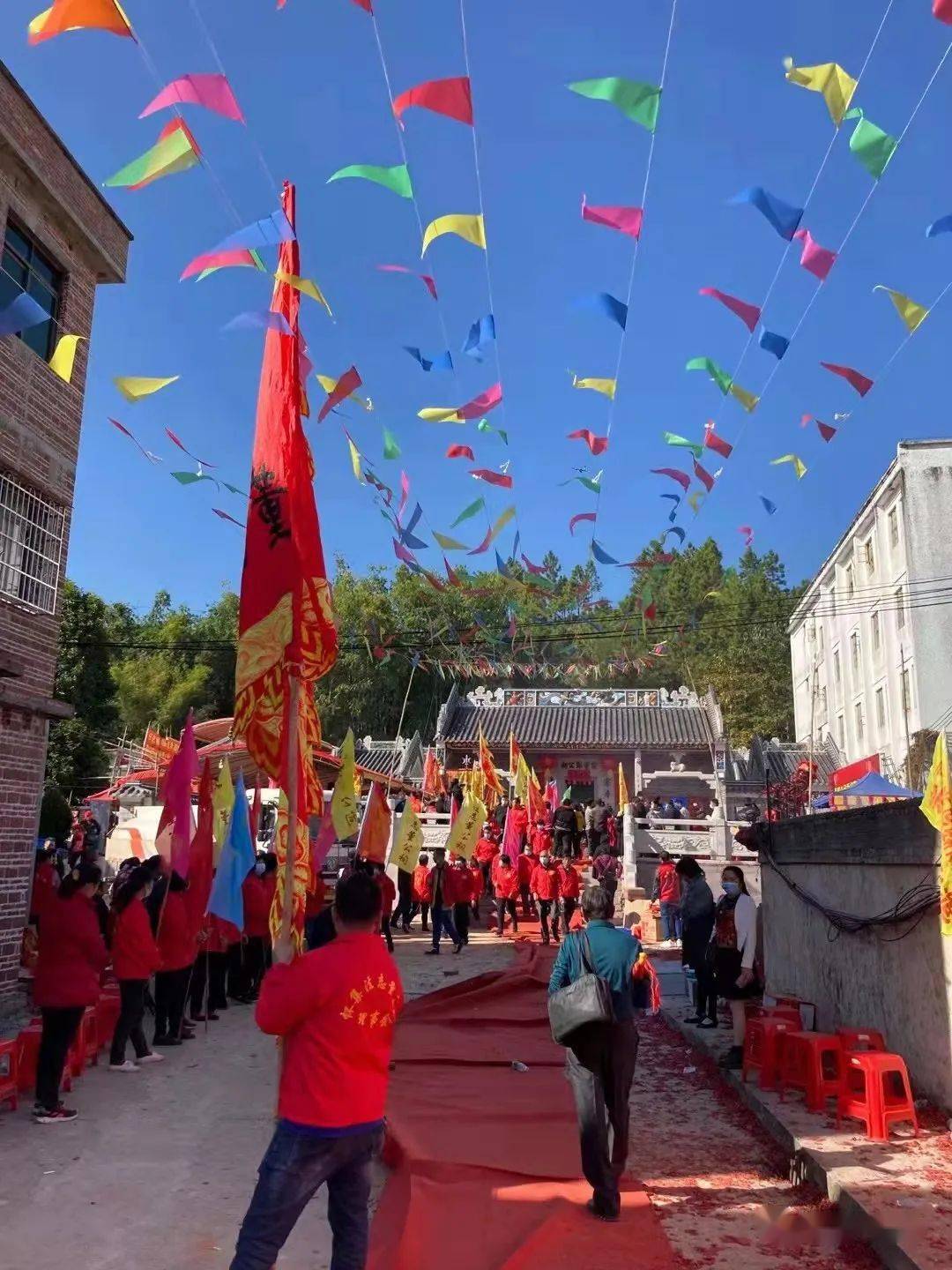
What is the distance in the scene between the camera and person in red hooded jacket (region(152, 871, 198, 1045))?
7941 millimetres

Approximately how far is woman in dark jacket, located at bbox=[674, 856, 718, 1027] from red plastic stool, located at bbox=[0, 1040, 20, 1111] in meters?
5.95

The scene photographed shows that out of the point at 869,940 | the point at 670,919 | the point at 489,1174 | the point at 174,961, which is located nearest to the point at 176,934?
the point at 174,961

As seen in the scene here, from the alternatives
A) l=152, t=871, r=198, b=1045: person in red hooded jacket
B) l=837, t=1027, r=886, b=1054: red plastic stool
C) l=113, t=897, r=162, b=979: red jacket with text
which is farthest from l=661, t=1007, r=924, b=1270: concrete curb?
l=152, t=871, r=198, b=1045: person in red hooded jacket

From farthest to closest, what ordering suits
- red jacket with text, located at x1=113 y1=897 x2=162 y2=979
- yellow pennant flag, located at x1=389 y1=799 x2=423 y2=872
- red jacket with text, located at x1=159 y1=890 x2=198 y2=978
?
yellow pennant flag, located at x1=389 y1=799 x2=423 y2=872, red jacket with text, located at x1=159 y1=890 x2=198 y2=978, red jacket with text, located at x1=113 y1=897 x2=162 y2=979

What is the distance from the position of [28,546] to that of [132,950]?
4504mm

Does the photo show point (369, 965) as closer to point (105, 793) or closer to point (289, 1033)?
point (289, 1033)

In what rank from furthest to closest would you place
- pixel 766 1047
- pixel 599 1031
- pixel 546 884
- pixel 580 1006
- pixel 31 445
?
pixel 546 884, pixel 31 445, pixel 766 1047, pixel 599 1031, pixel 580 1006

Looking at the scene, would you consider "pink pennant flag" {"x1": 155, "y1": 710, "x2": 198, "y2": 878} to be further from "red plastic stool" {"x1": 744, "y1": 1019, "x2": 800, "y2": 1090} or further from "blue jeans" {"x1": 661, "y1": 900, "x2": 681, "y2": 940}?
"blue jeans" {"x1": 661, "y1": 900, "x2": 681, "y2": 940}

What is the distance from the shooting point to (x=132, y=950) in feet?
23.2

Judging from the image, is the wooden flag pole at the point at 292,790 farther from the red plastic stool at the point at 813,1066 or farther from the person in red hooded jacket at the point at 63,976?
the red plastic stool at the point at 813,1066

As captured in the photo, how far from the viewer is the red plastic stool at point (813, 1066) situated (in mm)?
5992

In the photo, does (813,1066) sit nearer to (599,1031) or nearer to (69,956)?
(599,1031)

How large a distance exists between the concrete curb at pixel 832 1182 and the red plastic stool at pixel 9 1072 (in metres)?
5.00

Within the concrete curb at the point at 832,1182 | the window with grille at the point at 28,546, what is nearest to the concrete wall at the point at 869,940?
the concrete curb at the point at 832,1182
